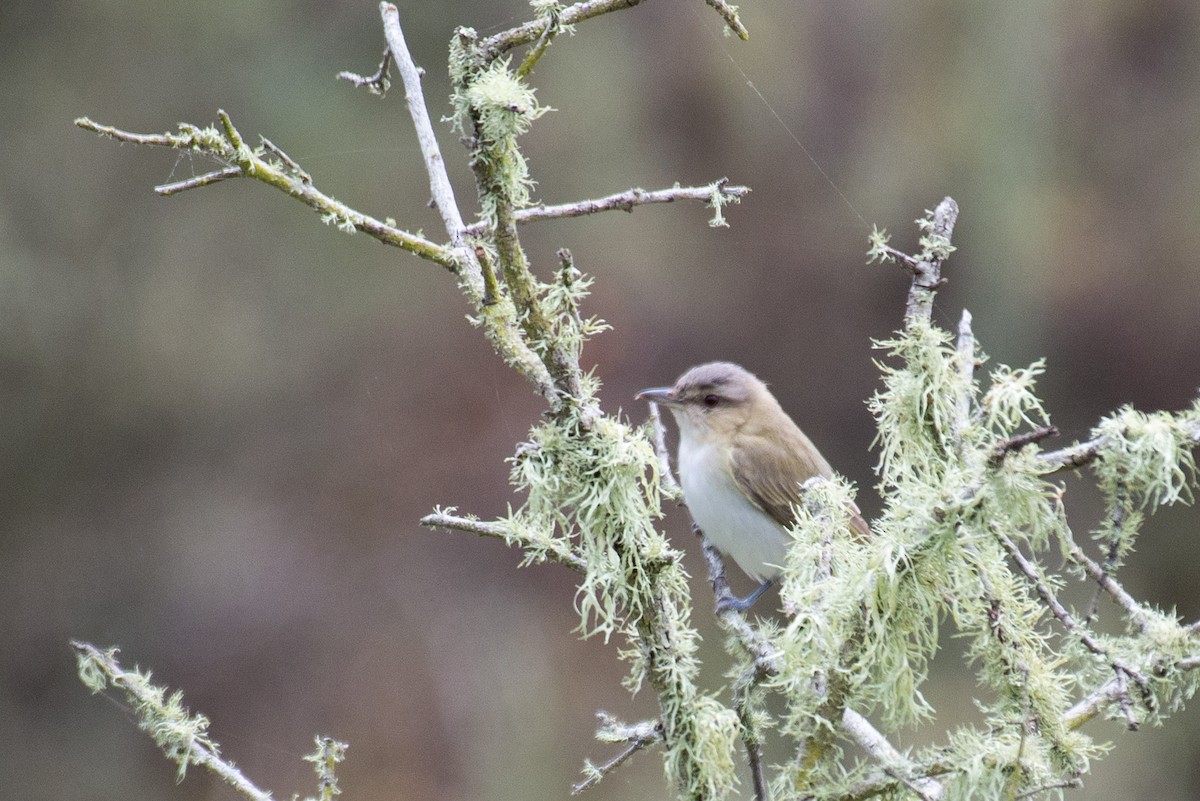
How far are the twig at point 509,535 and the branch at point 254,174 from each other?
250 mm

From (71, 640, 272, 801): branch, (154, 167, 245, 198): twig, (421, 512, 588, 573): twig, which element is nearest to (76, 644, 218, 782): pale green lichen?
(71, 640, 272, 801): branch

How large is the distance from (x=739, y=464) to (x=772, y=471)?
89mm

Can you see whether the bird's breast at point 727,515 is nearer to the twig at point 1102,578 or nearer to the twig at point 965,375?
the twig at point 965,375

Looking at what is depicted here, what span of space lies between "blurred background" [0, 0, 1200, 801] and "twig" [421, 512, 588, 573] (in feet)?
8.98

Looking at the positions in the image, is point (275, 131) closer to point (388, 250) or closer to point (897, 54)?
point (388, 250)

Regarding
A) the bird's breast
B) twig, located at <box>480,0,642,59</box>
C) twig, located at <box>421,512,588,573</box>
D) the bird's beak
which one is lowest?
twig, located at <box>421,512,588,573</box>

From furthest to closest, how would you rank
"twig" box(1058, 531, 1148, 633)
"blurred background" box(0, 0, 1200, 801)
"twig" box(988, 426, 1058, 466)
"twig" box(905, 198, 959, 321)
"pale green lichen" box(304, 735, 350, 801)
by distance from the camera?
"blurred background" box(0, 0, 1200, 801), "twig" box(905, 198, 959, 321), "pale green lichen" box(304, 735, 350, 801), "twig" box(1058, 531, 1148, 633), "twig" box(988, 426, 1058, 466)

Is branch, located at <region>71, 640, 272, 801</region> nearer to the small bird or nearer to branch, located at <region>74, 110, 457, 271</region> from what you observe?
branch, located at <region>74, 110, 457, 271</region>

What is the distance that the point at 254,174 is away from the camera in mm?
1062

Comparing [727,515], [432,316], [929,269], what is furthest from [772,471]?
[432,316]

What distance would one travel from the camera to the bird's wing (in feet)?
8.29

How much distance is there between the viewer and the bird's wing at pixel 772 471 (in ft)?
8.29

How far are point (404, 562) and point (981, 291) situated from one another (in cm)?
232

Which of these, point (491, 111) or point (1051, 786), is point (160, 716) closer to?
point (491, 111)
